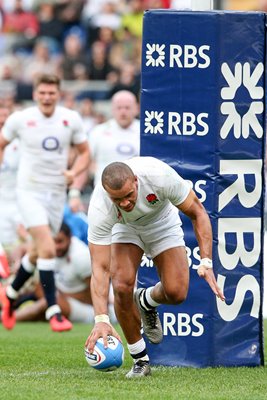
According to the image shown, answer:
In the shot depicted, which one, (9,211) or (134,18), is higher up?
(134,18)

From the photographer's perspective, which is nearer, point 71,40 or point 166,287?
point 166,287

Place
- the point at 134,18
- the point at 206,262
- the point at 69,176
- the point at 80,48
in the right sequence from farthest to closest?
the point at 134,18, the point at 80,48, the point at 69,176, the point at 206,262

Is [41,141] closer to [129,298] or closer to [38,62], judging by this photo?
[129,298]

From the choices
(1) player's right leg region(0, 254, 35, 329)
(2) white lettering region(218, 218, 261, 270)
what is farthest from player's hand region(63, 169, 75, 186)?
(2) white lettering region(218, 218, 261, 270)

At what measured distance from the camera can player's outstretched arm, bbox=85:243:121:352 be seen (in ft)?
24.6

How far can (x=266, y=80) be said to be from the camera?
8.48m

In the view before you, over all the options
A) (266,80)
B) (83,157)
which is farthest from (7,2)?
(266,80)

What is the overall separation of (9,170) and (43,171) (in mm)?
3167

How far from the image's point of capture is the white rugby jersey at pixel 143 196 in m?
7.58

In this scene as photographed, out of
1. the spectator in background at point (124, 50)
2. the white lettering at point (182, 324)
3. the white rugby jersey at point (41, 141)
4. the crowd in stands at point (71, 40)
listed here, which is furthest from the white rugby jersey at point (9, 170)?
the white lettering at point (182, 324)

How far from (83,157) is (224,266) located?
406 cm

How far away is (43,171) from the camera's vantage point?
39.4 feet

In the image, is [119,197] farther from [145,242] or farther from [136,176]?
[145,242]

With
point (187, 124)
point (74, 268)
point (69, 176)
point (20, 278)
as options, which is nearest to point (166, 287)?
point (187, 124)
